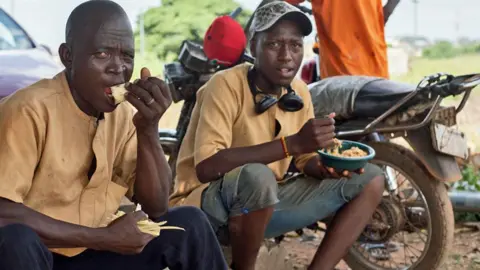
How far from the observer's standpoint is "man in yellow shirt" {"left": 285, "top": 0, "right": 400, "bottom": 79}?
4.88 m

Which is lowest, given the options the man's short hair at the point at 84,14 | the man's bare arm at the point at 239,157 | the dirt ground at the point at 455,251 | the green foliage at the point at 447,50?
the green foliage at the point at 447,50

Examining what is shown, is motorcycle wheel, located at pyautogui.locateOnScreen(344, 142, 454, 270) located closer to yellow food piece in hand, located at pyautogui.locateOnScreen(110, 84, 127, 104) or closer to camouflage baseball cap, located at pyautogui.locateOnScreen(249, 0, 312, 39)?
camouflage baseball cap, located at pyautogui.locateOnScreen(249, 0, 312, 39)

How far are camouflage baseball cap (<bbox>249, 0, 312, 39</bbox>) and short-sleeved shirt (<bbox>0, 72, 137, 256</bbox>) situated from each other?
100 cm

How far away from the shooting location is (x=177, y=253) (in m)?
2.56

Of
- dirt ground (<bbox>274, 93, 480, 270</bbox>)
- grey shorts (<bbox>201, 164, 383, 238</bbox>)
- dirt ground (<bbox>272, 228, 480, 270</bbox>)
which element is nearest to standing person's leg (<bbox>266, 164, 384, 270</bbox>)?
grey shorts (<bbox>201, 164, 383, 238</bbox>)

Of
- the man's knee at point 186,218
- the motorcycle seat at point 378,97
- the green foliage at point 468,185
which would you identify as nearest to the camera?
the man's knee at point 186,218

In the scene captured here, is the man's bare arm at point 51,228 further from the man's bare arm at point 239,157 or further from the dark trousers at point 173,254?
the man's bare arm at point 239,157

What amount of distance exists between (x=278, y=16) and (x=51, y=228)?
5.37 ft

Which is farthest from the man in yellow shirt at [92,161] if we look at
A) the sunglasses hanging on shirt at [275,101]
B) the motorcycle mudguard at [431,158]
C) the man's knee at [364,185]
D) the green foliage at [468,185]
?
the green foliage at [468,185]

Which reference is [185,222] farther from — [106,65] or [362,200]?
[362,200]

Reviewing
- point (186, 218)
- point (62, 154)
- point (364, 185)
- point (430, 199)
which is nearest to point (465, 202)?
point (430, 199)

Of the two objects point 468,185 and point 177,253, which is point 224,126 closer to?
point 177,253

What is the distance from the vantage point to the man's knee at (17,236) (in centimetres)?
208

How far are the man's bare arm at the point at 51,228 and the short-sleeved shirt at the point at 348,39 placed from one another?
288 centimetres
